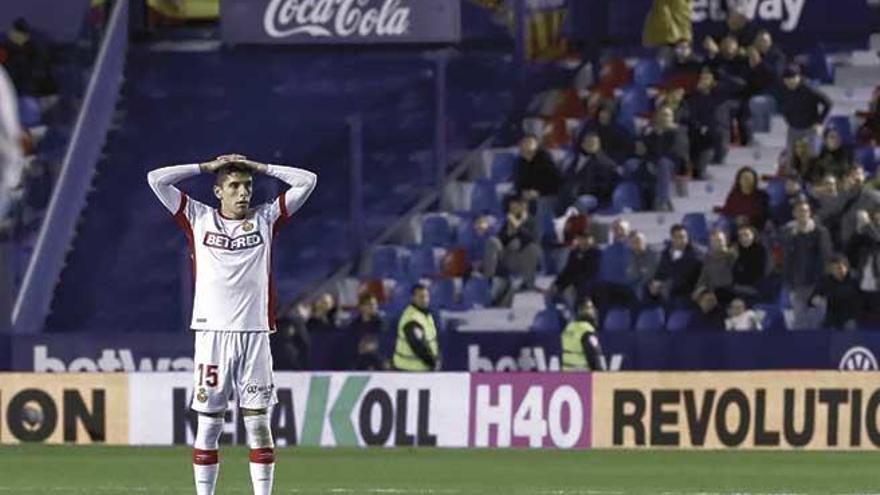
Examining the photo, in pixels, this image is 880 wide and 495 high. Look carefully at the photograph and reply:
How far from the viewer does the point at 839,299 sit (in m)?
20.1

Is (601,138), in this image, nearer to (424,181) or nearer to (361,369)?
(424,181)

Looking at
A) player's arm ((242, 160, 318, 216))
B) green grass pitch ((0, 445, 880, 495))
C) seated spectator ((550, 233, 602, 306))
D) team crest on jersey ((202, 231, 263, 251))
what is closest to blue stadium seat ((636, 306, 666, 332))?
seated spectator ((550, 233, 602, 306))

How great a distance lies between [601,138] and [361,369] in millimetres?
4098

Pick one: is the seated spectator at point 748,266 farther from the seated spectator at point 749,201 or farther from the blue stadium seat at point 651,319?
the blue stadium seat at point 651,319

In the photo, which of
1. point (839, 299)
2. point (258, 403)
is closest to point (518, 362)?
point (839, 299)

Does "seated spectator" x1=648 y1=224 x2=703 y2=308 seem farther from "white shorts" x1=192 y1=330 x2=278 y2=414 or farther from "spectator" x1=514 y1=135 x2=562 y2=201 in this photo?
"white shorts" x1=192 y1=330 x2=278 y2=414

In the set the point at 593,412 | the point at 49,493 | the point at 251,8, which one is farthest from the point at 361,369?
the point at 49,493

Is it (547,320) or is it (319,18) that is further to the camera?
(319,18)

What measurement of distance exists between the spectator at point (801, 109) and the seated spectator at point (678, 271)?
1.82 meters

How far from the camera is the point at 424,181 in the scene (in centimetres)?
2403

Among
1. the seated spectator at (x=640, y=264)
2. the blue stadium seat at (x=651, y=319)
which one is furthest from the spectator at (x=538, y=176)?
the blue stadium seat at (x=651, y=319)

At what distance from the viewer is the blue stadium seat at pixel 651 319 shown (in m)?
21.0

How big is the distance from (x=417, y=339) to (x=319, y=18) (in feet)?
18.7

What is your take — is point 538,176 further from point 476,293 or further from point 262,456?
point 262,456
